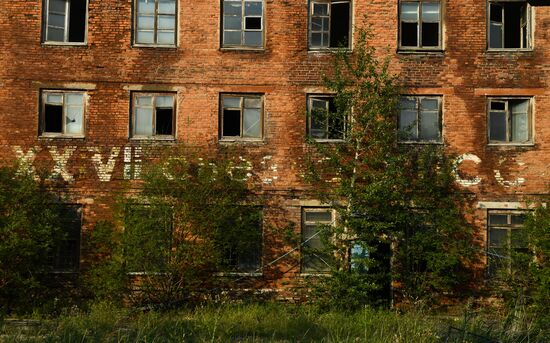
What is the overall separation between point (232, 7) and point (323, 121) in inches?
154

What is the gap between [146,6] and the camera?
1970 centimetres

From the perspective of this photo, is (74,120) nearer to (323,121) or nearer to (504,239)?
(323,121)

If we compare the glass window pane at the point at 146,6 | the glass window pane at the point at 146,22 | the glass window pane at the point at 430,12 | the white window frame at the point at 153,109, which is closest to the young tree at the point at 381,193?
the glass window pane at the point at 430,12

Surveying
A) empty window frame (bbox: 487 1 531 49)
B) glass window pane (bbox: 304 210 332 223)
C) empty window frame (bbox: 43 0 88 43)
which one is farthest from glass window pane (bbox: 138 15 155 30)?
empty window frame (bbox: 487 1 531 49)

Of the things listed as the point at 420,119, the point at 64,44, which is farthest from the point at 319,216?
the point at 64,44

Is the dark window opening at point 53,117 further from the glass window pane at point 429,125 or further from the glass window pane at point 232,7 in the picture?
the glass window pane at point 429,125

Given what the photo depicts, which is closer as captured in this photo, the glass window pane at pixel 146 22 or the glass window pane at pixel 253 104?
the glass window pane at pixel 253 104

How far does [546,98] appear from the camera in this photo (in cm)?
1933

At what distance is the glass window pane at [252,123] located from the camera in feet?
63.9

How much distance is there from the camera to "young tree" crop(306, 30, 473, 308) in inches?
714

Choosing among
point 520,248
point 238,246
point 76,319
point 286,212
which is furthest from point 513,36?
point 76,319

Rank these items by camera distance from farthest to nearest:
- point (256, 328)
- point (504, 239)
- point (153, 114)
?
point (153, 114)
point (504, 239)
point (256, 328)

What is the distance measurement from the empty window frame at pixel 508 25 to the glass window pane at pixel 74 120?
10779 millimetres

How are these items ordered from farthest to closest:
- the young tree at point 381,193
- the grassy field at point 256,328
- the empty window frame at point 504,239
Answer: the empty window frame at point 504,239, the young tree at point 381,193, the grassy field at point 256,328
